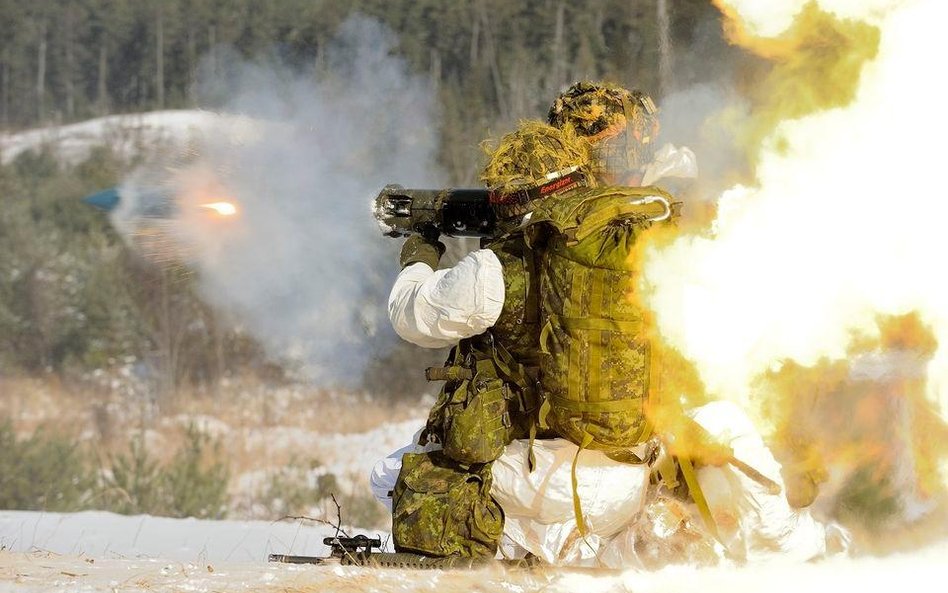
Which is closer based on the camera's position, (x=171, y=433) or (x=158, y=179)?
(x=158, y=179)

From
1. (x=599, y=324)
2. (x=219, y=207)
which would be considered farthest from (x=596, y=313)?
(x=219, y=207)

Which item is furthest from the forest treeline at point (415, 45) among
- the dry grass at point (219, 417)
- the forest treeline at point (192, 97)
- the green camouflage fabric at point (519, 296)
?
the green camouflage fabric at point (519, 296)

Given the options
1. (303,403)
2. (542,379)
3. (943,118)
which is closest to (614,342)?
(542,379)

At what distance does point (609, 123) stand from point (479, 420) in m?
1.22

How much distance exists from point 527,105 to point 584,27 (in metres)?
1.15

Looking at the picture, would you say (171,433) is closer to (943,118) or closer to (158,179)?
(158,179)

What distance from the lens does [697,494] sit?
151 inches

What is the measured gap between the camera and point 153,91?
1318 centimetres

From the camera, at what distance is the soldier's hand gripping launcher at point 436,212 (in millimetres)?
4203

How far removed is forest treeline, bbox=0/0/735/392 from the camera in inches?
445

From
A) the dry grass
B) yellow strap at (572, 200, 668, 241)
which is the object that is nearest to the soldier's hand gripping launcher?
yellow strap at (572, 200, 668, 241)

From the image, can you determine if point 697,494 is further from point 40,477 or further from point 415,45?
point 415,45

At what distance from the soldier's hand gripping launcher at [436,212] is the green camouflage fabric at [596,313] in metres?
0.59

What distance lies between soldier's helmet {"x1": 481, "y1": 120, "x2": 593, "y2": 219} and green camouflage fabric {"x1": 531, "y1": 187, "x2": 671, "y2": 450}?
239 mm
